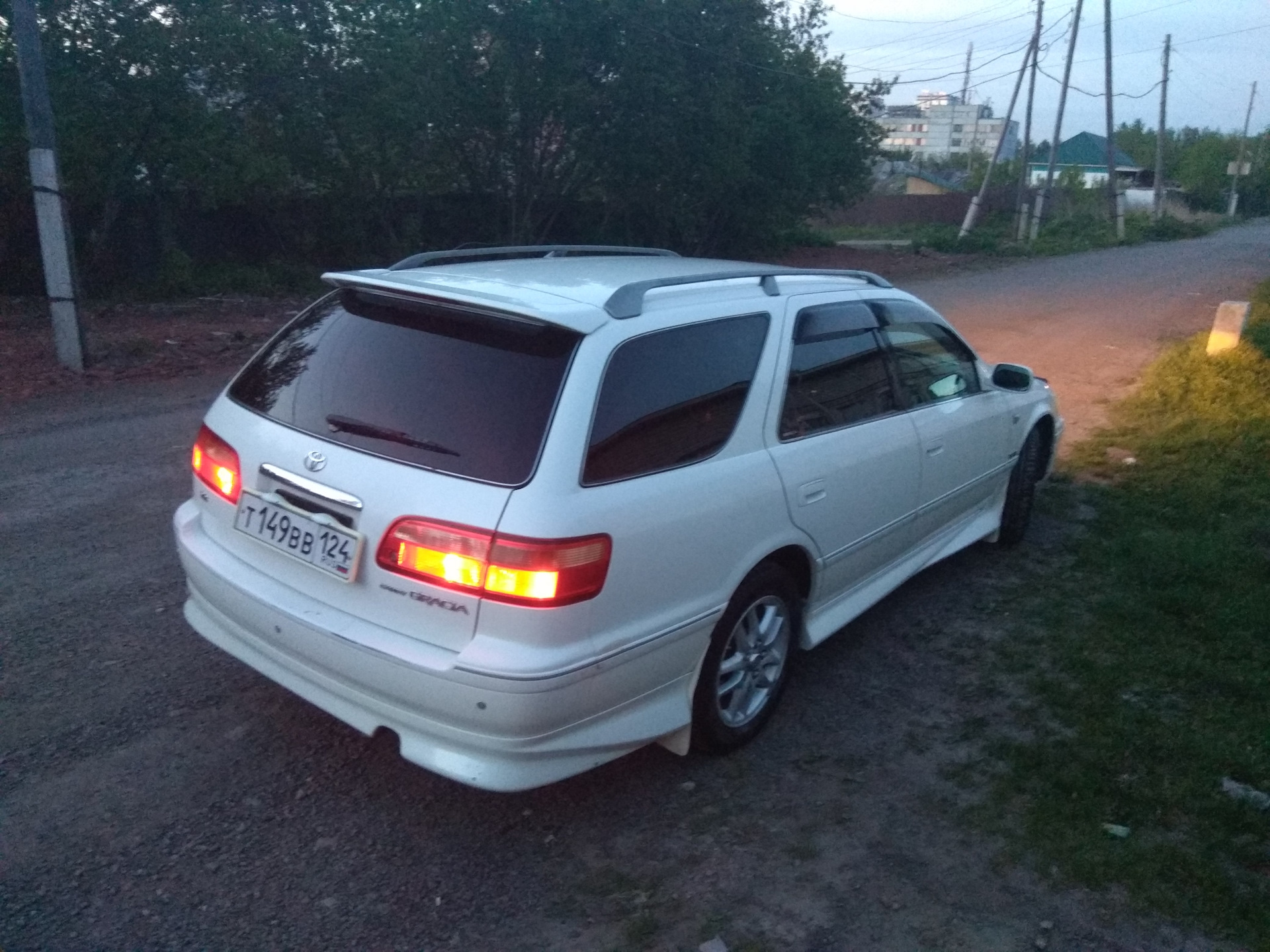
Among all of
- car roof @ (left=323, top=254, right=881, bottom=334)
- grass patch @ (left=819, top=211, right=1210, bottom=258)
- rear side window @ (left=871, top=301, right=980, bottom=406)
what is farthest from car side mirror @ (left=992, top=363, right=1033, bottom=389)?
grass patch @ (left=819, top=211, right=1210, bottom=258)

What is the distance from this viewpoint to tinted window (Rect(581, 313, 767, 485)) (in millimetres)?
3330

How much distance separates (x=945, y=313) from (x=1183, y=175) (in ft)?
257

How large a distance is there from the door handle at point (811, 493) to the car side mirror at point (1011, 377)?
7.00 feet

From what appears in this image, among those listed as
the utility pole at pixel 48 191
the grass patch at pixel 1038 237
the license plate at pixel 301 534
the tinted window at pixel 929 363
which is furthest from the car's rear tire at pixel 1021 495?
the grass patch at pixel 1038 237

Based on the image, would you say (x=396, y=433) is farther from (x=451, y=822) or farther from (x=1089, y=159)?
(x=1089, y=159)

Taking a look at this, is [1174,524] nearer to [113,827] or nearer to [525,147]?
[113,827]

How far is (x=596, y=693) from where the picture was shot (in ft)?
10.6

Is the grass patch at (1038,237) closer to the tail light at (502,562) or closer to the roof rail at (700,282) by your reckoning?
the roof rail at (700,282)

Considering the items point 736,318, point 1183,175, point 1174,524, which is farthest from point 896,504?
point 1183,175

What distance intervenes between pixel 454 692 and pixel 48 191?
9.30 meters

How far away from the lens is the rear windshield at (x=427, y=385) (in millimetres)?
3232

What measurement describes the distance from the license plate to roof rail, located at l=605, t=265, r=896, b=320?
3.55 ft

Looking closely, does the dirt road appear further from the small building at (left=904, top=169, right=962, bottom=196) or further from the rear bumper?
the small building at (left=904, top=169, right=962, bottom=196)

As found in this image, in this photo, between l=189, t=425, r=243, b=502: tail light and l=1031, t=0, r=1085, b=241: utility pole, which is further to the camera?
l=1031, t=0, r=1085, b=241: utility pole
